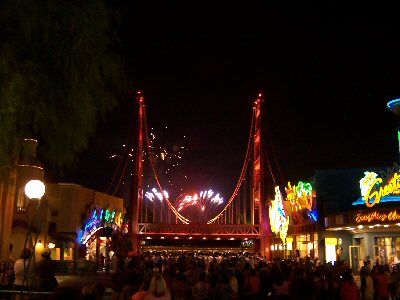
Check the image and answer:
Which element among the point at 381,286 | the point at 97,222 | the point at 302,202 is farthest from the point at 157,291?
the point at 97,222

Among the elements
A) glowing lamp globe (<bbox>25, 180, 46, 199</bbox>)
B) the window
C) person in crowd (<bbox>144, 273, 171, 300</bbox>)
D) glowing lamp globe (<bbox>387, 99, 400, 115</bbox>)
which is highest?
glowing lamp globe (<bbox>387, 99, 400, 115</bbox>)

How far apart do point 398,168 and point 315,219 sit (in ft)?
30.4

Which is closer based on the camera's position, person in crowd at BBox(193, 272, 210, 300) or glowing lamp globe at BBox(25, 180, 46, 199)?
glowing lamp globe at BBox(25, 180, 46, 199)

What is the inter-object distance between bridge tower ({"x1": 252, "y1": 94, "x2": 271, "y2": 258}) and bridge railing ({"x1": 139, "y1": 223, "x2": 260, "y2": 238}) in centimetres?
216

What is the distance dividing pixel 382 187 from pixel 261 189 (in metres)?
29.7

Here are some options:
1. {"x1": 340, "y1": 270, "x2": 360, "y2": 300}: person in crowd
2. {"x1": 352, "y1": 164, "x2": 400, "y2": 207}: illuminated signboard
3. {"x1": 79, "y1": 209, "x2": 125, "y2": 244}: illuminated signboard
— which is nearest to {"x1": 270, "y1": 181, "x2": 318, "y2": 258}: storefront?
{"x1": 352, "y1": 164, "x2": 400, "y2": 207}: illuminated signboard

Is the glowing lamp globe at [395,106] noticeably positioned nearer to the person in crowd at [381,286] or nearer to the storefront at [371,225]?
the storefront at [371,225]

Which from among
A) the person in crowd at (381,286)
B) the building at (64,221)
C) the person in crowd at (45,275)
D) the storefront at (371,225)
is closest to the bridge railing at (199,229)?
the building at (64,221)

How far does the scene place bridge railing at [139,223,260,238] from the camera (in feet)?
206

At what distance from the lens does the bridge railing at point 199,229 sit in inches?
2467

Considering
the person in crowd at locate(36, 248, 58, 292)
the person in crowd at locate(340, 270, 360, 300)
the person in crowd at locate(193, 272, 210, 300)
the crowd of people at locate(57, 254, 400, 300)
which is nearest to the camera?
the crowd of people at locate(57, 254, 400, 300)

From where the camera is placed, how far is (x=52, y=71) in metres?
9.04

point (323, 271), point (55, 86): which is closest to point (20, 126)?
point (55, 86)

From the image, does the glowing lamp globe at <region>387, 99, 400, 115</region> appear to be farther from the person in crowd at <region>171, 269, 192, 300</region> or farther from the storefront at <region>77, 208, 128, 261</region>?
the storefront at <region>77, 208, 128, 261</region>
